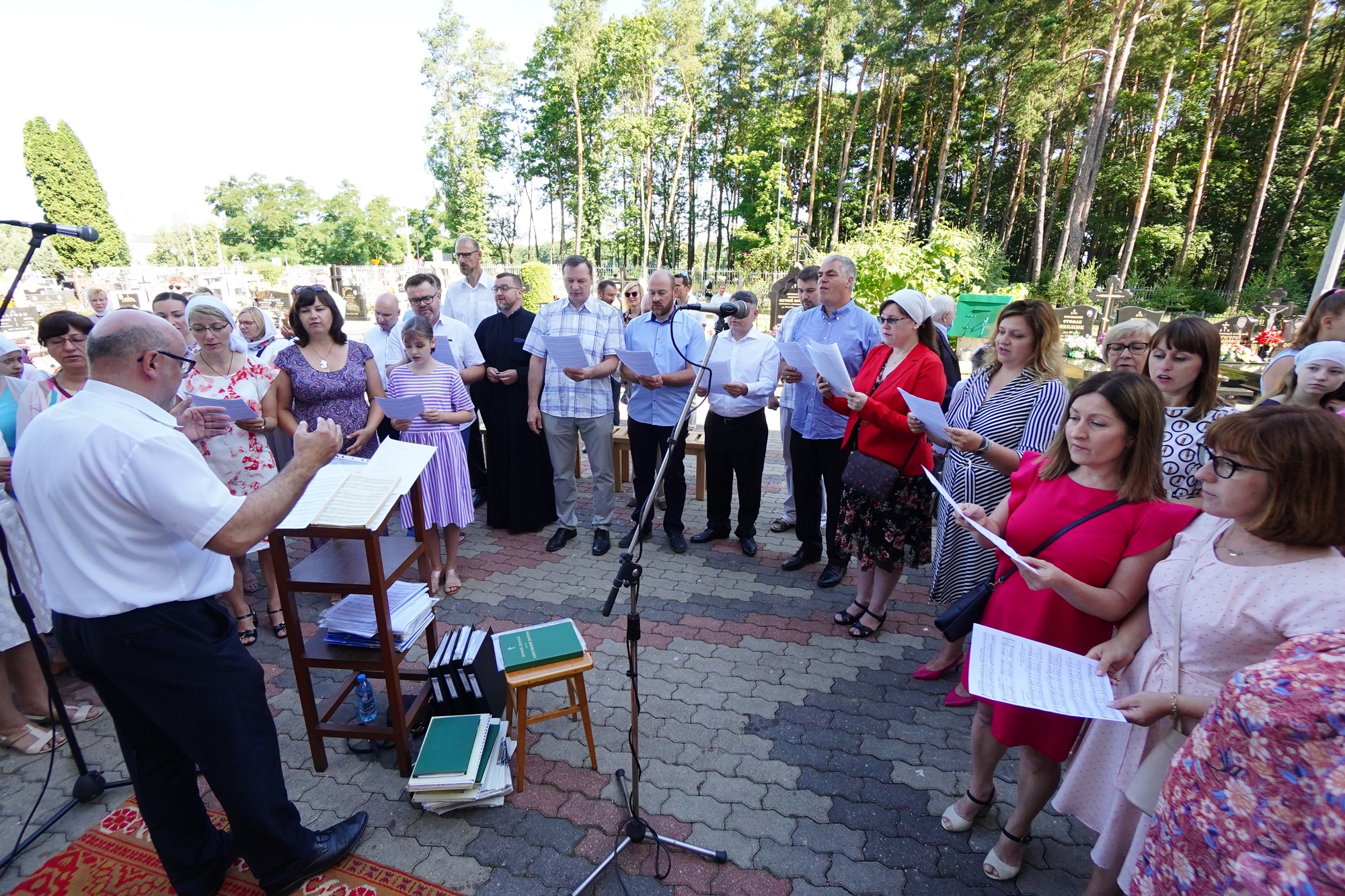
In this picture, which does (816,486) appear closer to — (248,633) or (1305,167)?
(248,633)

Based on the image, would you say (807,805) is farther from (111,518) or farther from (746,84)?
(746,84)

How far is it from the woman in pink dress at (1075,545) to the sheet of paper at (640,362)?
8.39 feet

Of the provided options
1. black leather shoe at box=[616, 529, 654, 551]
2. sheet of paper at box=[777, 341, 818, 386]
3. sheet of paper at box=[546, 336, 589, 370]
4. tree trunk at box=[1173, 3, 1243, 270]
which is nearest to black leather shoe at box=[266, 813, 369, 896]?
black leather shoe at box=[616, 529, 654, 551]

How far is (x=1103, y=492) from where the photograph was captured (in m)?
2.01

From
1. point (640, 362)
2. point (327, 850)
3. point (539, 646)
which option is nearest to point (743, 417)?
point (640, 362)

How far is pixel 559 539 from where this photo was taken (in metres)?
5.08

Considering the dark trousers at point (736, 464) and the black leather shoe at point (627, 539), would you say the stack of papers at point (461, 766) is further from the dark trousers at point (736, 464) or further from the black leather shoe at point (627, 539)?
the dark trousers at point (736, 464)

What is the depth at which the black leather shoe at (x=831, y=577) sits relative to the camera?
4453 millimetres

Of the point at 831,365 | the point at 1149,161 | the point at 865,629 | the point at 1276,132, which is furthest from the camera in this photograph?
the point at 1149,161

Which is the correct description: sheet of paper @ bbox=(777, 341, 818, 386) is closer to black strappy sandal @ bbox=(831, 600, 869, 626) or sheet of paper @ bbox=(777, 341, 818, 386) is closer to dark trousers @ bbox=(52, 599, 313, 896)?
black strappy sandal @ bbox=(831, 600, 869, 626)

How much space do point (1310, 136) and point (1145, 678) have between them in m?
33.7

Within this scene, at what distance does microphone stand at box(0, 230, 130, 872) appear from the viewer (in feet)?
7.80

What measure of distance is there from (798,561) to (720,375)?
1.52 meters

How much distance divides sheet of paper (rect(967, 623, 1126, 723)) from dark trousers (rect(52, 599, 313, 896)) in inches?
86.1
